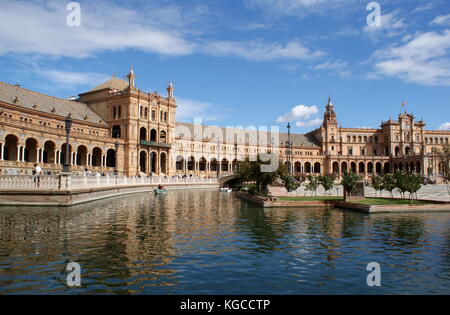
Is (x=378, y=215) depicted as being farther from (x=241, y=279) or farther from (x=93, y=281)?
(x=93, y=281)

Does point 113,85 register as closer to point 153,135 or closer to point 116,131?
point 116,131

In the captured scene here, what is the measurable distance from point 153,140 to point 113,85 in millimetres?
15811

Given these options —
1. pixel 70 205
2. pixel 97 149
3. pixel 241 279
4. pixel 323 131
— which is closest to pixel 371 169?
pixel 323 131

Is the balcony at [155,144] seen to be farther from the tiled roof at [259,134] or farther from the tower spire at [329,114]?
the tower spire at [329,114]

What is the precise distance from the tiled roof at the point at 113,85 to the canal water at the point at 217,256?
211 ft

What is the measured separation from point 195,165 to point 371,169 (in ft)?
207

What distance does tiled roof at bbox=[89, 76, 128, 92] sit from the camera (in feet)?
257

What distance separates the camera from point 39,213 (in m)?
19.9

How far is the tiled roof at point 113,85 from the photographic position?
257 feet

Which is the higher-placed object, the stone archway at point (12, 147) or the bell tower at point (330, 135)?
the bell tower at point (330, 135)

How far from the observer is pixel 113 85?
3110 inches

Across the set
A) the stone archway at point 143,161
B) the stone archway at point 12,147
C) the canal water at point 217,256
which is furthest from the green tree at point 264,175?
the stone archway at point 143,161

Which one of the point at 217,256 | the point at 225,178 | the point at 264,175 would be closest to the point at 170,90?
the point at 225,178

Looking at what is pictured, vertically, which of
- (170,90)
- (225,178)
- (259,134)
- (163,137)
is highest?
(170,90)
